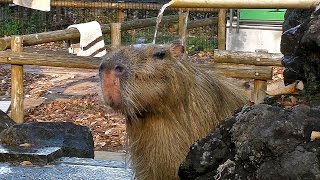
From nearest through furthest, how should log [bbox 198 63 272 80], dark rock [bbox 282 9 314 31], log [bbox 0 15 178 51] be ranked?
dark rock [bbox 282 9 314 31] → log [bbox 198 63 272 80] → log [bbox 0 15 178 51]

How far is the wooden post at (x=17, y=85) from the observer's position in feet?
30.5

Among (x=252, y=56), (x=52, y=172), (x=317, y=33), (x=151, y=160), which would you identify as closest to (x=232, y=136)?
(x=317, y=33)

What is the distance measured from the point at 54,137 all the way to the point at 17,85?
3.53m

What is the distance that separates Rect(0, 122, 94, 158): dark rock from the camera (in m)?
5.82

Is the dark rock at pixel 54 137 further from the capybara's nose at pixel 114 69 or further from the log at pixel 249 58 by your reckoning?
the capybara's nose at pixel 114 69

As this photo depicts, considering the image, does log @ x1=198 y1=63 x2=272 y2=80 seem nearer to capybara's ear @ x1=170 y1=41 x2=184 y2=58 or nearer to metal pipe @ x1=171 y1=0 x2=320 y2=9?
capybara's ear @ x1=170 y1=41 x2=184 y2=58

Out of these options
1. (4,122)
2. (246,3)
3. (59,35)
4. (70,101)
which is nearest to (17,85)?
(59,35)

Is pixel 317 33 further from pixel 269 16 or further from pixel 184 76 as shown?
pixel 269 16

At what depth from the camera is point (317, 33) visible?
2014 millimetres

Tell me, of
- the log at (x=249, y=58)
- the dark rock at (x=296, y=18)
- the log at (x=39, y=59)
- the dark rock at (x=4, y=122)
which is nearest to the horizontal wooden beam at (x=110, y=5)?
the log at (x=39, y=59)

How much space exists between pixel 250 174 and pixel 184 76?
5.45 ft

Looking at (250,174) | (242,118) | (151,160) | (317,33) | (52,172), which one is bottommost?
(52,172)

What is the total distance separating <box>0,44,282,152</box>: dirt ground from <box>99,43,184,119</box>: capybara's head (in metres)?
5.04

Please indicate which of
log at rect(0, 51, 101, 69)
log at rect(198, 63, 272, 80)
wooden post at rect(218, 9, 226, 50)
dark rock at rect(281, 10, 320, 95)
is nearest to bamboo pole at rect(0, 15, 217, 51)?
log at rect(0, 51, 101, 69)
